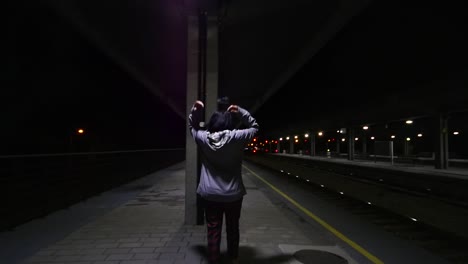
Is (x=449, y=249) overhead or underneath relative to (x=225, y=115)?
underneath

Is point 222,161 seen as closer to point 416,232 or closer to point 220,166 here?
point 220,166

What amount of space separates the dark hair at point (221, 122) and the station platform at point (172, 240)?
6.49 feet

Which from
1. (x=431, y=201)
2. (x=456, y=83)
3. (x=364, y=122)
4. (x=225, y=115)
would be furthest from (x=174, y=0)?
(x=364, y=122)

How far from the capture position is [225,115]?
4.03 m

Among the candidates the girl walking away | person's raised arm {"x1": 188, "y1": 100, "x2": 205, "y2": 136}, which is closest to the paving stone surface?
the girl walking away

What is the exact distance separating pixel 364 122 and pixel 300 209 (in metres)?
31.8

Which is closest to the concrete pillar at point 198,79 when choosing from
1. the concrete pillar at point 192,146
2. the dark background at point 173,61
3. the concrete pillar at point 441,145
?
the concrete pillar at point 192,146

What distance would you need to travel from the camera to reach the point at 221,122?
400 centimetres

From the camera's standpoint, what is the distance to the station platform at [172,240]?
515 centimetres

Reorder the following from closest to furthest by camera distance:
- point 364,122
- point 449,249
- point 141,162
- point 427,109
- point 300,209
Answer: point 449,249 → point 300,209 → point 141,162 → point 427,109 → point 364,122

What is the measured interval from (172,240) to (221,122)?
2.90 metres

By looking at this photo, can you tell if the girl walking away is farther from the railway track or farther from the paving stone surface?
the railway track

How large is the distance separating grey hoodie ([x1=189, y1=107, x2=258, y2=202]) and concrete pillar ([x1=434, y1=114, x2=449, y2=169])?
1109 inches

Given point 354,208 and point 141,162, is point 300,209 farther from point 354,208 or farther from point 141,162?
point 141,162
